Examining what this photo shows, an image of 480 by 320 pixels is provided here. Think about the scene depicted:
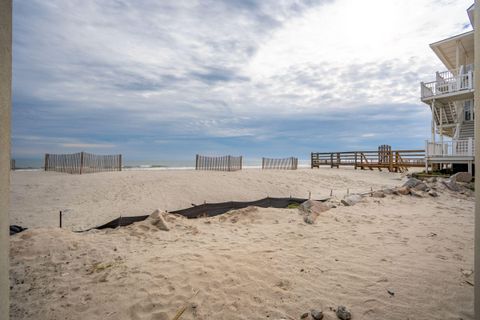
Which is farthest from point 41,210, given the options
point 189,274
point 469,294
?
point 469,294

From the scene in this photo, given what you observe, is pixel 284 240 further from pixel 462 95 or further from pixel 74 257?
pixel 462 95

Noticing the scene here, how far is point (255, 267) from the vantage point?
3574mm

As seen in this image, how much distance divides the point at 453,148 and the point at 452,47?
22.2 ft

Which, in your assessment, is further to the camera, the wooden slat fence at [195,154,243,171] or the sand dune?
the wooden slat fence at [195,154,243,171]

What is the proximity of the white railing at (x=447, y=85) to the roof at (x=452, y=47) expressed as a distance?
1.88 m

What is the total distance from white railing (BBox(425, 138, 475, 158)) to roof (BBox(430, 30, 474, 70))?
5794 millimetres

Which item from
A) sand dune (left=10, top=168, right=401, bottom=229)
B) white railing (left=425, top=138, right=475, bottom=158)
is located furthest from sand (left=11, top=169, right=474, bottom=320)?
white railing (left=425, top=138, right=475, bottom=158)

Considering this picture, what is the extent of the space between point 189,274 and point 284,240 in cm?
212

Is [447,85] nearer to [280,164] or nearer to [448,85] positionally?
[448,85]

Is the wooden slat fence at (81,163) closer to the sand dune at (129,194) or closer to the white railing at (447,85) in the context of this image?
the sand dune at (129,194)

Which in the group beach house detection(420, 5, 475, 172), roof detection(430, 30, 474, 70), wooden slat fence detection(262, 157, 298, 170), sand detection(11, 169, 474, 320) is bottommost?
sand detection(11, 169, 474, 320)

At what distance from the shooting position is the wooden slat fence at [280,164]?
23.2 m

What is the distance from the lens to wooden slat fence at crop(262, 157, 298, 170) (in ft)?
76.2

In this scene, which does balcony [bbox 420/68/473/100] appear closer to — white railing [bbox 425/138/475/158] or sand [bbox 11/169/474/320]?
white railing [bbox 425/138/475/158]
